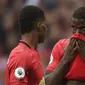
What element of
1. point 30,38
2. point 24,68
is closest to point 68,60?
point 24,68

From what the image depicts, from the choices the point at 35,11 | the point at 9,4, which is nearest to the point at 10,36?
the point at 9,4

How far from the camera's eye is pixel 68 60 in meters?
4.33

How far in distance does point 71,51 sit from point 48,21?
470cm

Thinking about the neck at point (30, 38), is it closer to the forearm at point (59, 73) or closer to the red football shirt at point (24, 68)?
the red football shirt at point (24, 68)

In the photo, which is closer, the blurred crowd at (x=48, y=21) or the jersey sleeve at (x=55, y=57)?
the jersey sleeve at (x=55, y=57)

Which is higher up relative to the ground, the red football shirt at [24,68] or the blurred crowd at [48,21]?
the blurred crowd at [48,21]

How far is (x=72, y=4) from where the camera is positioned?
360 inches

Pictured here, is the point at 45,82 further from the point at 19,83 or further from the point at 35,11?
the point at 35,11

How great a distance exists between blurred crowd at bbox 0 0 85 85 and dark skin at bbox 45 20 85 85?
410 centimetres

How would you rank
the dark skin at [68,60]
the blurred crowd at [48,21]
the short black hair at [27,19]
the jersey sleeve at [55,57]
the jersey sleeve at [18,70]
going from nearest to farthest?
the dark skin at [68,60] < the jersey sleeve at [55,57] < the jersey sleeve at [18,70] < the short black hair at [27,19] < the blurred crowd at [48,21]

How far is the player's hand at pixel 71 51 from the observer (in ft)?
14.1

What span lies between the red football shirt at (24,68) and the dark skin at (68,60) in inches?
17.5

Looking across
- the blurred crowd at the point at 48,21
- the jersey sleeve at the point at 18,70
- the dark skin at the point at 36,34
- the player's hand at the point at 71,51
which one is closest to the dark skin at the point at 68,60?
the player's hand at the point at 71,51

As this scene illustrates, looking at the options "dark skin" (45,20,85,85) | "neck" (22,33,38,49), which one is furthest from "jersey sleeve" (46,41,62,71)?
"neck" (22,33,38,49)
